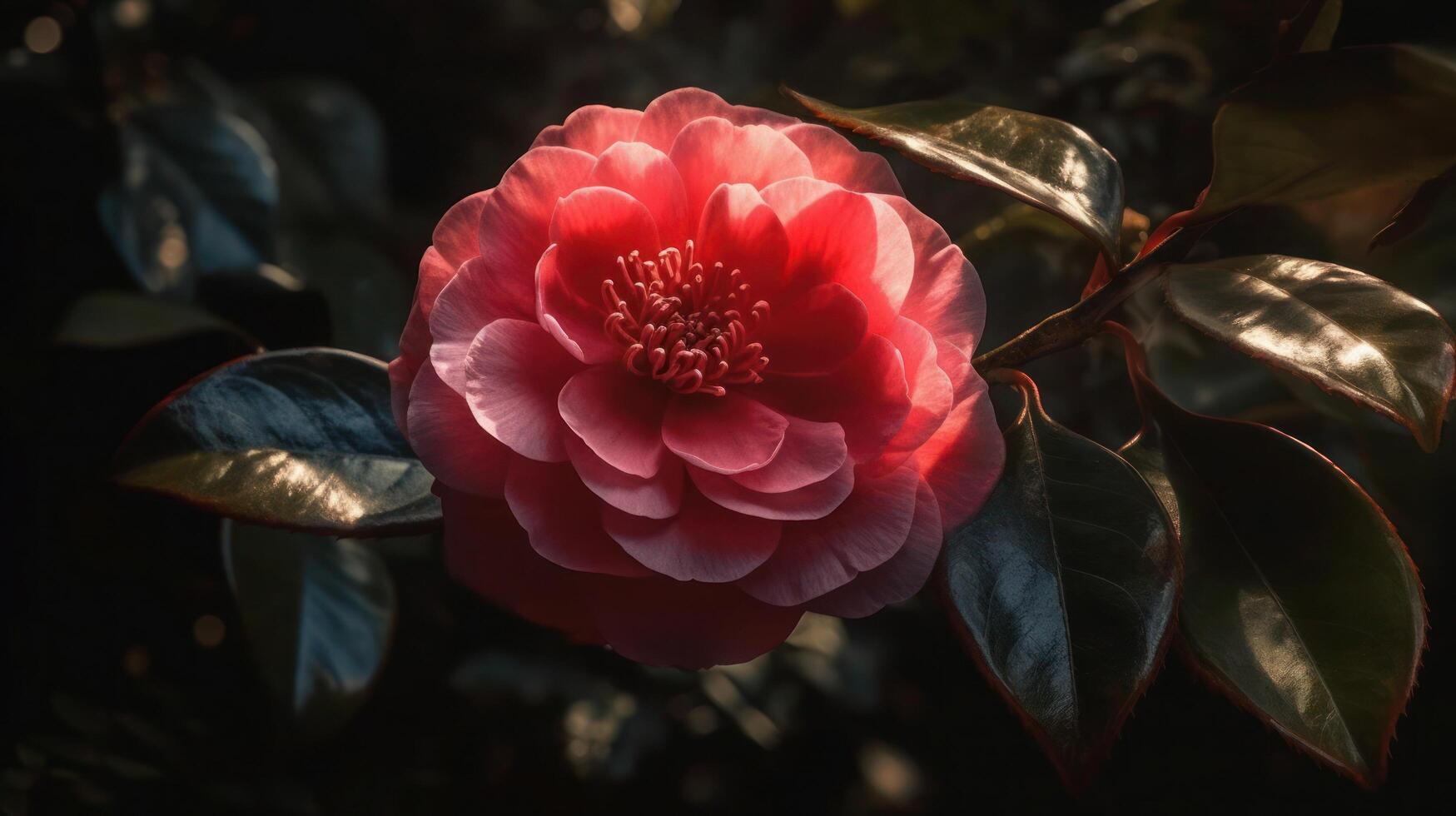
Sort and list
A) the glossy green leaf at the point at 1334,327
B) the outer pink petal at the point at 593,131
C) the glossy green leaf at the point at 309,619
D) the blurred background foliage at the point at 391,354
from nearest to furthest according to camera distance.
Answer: the glossy green leaf at the point at 1334,327 < the outer pink petal at the point at 593,131 < the glossy green leaf at the point at 309,619 < the blurred background foliage at the point at 391,354

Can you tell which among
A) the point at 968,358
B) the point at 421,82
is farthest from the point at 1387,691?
the point at 421,82

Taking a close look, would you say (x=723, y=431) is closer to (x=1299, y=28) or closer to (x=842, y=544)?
(x=842, y=544)

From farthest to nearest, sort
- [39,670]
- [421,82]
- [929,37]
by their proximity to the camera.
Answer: [421,82]
[929,37]
[39,670]

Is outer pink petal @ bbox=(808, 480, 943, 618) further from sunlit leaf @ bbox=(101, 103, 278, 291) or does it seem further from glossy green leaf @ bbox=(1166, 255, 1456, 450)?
sunlit leaf @ bbox=(101, 103, 278, 291)

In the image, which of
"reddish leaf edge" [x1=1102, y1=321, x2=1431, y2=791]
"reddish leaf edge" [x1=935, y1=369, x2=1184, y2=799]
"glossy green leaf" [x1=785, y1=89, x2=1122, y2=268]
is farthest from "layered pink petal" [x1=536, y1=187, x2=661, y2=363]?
"reddish leaf edge" [x1=1102, y1=321, x2=1431, y2=791]

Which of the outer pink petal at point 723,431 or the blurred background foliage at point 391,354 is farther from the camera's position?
the blurred background foliage at point 391,354

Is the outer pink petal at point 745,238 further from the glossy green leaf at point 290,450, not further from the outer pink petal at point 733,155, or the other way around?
the glossy green leaf at point 290,450

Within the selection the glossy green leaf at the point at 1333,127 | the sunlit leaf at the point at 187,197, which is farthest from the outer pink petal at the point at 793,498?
the sunlit leaf at the point at 187,197

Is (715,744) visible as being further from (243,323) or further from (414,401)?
(414,401)
